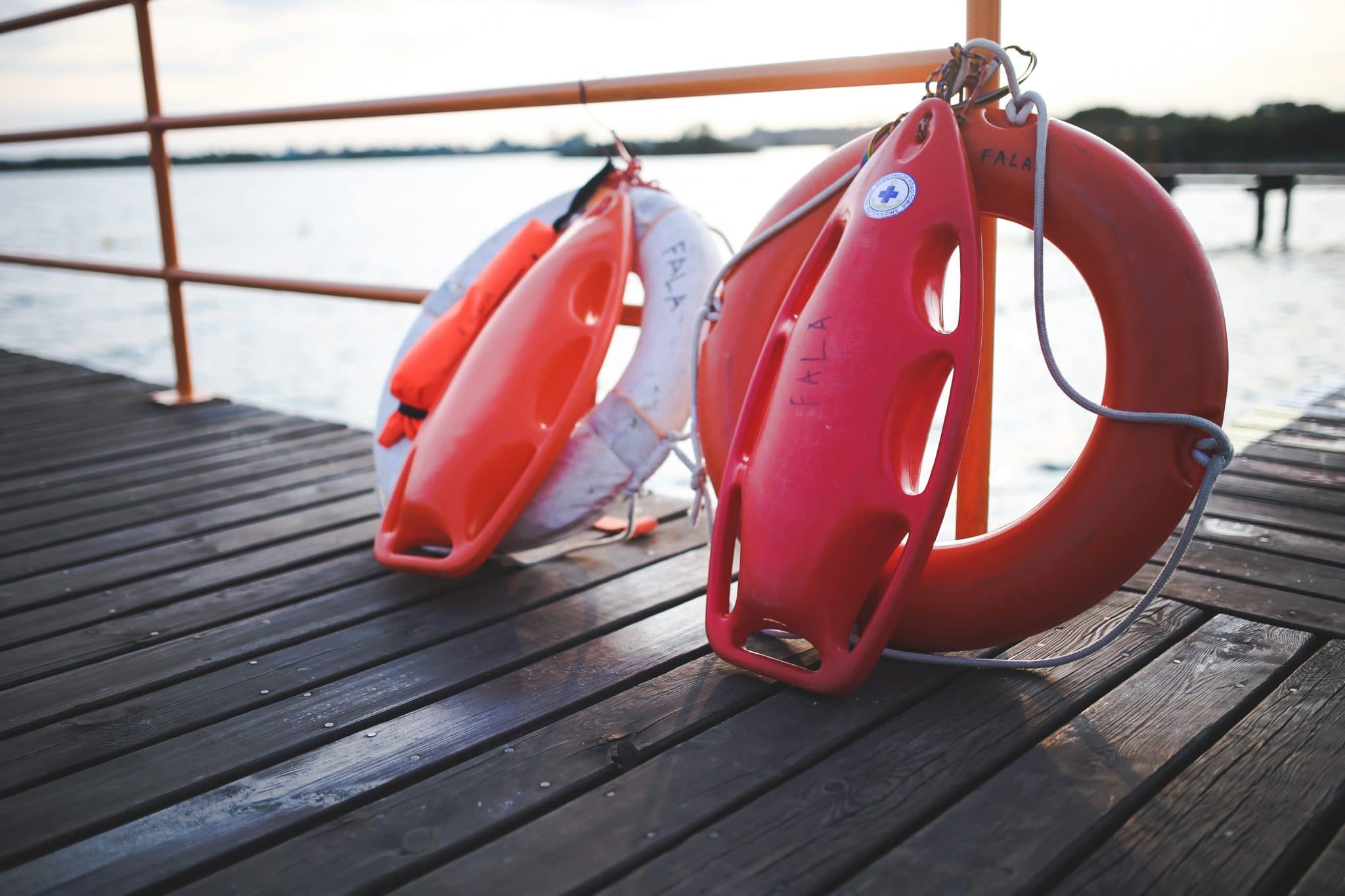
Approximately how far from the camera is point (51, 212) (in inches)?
942

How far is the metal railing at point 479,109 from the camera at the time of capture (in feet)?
4.52

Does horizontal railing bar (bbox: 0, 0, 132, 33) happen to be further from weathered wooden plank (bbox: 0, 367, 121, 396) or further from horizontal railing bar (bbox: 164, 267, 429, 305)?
weathered wooden plank (bbox: 0, 367, 121, 396)

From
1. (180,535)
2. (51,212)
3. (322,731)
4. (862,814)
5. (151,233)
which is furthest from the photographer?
(51,212)

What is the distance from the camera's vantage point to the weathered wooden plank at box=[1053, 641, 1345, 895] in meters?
0.77

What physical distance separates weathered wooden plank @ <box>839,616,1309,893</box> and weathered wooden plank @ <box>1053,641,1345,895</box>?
0.06 ft

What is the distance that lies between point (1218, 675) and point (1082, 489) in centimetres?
26

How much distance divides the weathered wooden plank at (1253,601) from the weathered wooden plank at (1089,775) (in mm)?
50

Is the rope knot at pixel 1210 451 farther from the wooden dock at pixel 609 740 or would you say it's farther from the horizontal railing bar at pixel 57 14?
the horizontal railing bar at pixel 57 14

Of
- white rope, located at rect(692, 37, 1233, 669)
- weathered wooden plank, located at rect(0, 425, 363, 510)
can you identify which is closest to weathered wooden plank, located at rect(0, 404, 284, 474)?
weathered wooden plank, located at rect(0, 425, 363, 510)

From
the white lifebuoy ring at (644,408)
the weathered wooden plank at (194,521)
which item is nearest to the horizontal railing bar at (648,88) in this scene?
the white lifebuoy ring at (644,408)

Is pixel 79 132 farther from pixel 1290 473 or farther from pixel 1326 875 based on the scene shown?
pixel 1326 875

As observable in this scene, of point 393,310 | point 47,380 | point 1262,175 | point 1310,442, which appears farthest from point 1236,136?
point 47,380

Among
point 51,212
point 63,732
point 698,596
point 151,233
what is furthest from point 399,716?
point 51,212

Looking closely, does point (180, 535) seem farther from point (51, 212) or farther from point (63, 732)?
point (51, 212)
